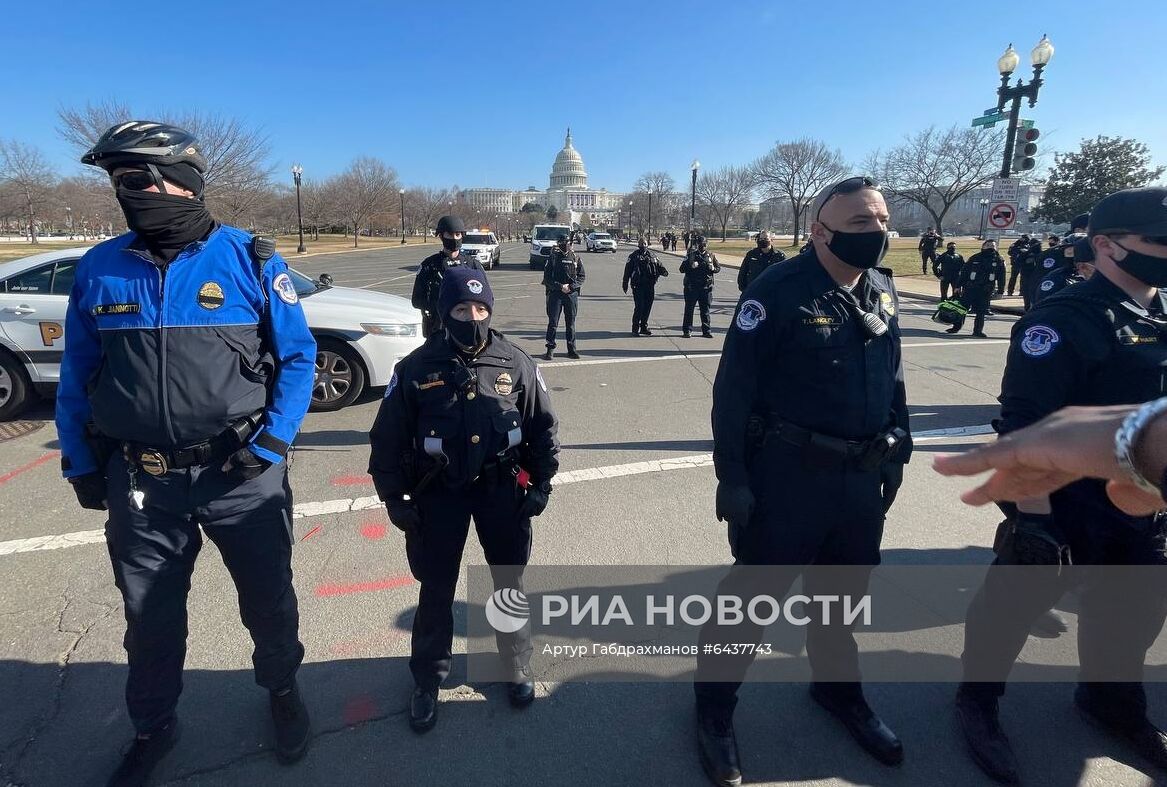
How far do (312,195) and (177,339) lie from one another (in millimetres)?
65783

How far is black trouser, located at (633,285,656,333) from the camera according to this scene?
11117 mm

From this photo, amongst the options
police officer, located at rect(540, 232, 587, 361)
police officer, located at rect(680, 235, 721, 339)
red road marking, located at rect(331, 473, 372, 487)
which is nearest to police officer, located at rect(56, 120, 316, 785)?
red road marking, located at rect(331, 473, 372, 487)

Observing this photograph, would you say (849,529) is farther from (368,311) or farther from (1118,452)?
(368,311)

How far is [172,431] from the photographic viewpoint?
6.22 feet

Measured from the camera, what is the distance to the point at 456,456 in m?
2.21

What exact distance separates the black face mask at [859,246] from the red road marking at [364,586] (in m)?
2.57

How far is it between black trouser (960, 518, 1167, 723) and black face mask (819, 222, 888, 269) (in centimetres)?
118

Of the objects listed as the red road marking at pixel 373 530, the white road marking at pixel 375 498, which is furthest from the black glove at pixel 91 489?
the red road marking at pixel 373 530

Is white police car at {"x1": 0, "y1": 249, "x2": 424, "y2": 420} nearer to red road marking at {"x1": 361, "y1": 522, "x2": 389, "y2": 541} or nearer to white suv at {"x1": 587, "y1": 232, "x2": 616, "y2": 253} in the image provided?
red road marking at {"x1": 361, "y1": 522, "x2": 389, "y2": 541}

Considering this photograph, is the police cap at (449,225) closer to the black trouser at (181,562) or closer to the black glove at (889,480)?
the black trouser at (181,562)

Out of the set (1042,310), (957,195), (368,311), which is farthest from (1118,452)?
(957,195)

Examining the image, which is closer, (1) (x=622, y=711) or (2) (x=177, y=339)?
(2) (x=177, y=339)

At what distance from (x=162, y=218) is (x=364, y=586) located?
78.3 inches

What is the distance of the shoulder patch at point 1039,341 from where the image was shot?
6.63 feet
